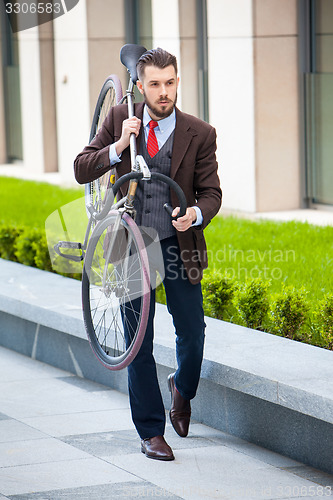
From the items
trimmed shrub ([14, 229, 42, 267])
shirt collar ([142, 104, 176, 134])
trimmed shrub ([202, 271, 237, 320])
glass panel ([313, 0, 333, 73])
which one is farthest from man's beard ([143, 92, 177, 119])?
glass panel ([313, 0, 333, 73])

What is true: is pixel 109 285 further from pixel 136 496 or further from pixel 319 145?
pixel 319 145

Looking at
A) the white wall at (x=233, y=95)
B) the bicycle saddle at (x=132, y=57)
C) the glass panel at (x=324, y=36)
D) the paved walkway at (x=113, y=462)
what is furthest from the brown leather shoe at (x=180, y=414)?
the glass panel at (x=324, y=36)

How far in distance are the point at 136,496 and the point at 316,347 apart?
1568mm

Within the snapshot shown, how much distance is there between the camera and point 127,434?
5574 millimetres

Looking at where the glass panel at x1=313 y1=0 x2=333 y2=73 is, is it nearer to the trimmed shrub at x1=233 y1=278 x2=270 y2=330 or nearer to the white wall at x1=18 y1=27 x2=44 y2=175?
the trimmed shrub at x1=233 y1=278 x2=270 y2=330

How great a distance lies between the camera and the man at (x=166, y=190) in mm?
4707

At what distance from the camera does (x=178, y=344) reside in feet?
17.0

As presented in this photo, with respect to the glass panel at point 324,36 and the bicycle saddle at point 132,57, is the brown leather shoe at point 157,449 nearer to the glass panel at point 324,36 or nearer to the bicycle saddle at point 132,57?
the bicycle saddle at point 132,57

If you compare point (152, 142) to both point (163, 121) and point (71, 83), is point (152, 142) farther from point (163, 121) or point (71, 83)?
point (71, 83)

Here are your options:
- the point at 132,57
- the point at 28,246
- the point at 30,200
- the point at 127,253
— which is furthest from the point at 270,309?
the point at 30,200

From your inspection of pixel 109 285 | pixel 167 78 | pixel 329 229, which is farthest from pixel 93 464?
pixel 329 229

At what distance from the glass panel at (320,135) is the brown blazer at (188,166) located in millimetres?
7155

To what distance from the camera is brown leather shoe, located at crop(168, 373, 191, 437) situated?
5.40m

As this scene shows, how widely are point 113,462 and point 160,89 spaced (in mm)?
2020
